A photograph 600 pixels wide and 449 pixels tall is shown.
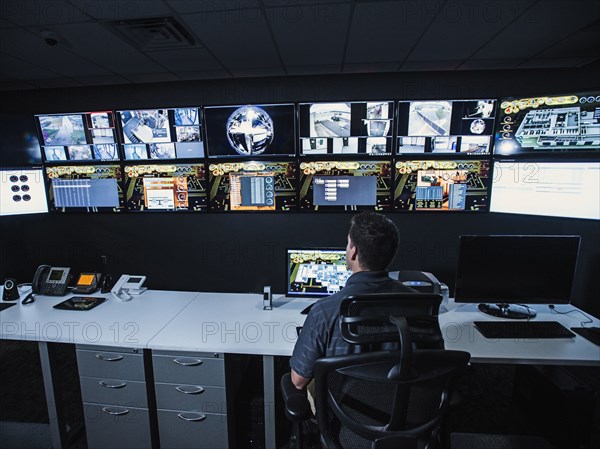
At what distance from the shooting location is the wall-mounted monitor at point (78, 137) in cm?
262

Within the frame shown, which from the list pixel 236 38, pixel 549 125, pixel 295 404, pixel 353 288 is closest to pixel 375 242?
pixel 353 288

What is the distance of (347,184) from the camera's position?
8.28 ft

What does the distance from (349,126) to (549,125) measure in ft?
4.63

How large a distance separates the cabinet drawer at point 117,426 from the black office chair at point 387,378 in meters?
1.22

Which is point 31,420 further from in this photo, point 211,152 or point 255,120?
point 255,120

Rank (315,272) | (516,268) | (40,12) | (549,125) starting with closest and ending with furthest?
(40,12) < (516,268) < (315,272) < (549,125)

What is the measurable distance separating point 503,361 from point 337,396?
39.5 inches

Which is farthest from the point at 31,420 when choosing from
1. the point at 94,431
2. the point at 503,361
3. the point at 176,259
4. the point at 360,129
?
the point at 360,129

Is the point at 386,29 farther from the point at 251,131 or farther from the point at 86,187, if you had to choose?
the point at 86,187

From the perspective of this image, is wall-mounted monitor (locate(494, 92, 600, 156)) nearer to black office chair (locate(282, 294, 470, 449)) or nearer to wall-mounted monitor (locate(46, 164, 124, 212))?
black office chair (locate(282, 294, 470, 449))

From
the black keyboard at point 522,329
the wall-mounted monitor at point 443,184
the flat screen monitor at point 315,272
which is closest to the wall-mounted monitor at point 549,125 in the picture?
the wall-mounted monitor at point 443,184

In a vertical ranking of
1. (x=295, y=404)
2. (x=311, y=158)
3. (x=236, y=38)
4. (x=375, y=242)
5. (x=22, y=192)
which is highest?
(x=236, y=38)

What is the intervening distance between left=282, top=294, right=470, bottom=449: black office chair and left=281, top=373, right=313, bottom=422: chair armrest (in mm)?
116

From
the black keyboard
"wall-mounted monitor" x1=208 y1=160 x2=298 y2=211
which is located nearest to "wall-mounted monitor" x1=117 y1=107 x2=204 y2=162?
"wall-mounted monitor" x1=208 y1=160 x2=298 y2=211
